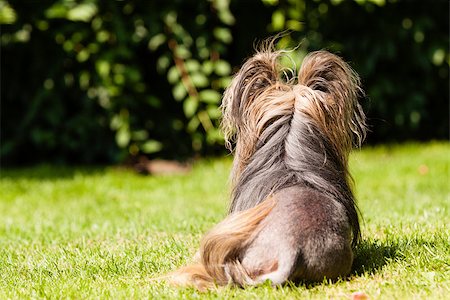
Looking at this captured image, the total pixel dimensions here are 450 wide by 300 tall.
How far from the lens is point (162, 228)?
6.12 meters

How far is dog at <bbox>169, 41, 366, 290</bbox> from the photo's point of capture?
12.6 ft

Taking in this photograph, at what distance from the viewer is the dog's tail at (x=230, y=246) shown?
387 cm

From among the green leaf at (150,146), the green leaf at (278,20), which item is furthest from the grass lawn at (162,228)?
the green leaf at (278,20)

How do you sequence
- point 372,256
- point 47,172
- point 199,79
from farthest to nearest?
point 47,172, point 199,79, point 372,256

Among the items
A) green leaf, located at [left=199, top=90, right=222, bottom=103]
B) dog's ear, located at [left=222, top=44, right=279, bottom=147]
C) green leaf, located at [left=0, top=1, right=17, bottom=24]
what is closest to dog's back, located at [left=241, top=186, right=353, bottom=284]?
dog's ear, located at [left=222, top=44, right=279, bottom=147]

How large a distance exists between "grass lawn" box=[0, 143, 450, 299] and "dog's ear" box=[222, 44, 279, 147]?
54 cm

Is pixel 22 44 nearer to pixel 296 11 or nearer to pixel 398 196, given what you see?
pixel 296 11

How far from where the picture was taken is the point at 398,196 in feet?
25.0

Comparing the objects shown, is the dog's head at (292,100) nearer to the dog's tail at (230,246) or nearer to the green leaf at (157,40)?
the dog's tail at (230,246)

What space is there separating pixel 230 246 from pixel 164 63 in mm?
6314

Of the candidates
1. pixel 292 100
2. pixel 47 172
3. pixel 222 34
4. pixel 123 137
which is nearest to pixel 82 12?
pixel 123 137

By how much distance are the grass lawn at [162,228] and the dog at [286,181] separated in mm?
119

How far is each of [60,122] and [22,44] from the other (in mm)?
1133

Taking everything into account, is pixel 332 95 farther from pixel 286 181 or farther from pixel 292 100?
pixel 286 181
